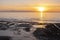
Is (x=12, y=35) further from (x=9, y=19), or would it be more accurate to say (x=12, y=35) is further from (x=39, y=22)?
(x=39, y=22)

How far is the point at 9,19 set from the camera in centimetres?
126

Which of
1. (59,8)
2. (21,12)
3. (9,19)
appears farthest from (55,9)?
(9,19)

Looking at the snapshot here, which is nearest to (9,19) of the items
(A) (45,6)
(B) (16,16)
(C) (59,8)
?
(B) (16,16)

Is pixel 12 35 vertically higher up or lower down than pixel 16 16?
lower down

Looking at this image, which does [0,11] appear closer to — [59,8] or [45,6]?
[45,6]

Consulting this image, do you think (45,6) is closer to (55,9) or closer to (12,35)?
(55,9)

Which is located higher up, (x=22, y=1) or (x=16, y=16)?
(x=22, y=1)

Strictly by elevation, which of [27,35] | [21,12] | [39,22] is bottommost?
[27,35]

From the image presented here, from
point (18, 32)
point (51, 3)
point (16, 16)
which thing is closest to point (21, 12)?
point (16, 16)

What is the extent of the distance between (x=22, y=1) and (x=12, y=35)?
34 centimetres

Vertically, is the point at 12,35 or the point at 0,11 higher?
the point at 0,11

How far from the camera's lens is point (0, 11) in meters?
1.26

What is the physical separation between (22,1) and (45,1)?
0.22 m

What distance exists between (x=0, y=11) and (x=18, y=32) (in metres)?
0.27
